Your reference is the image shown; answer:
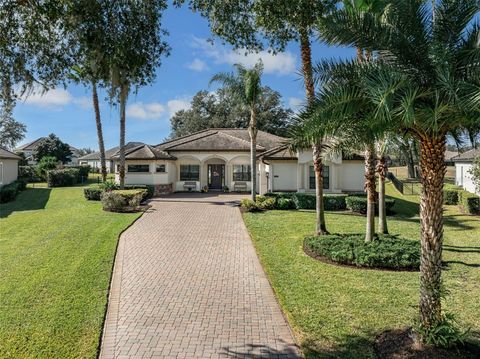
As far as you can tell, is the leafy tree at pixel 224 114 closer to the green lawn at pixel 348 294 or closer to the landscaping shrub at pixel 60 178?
the landscaping shrub at pixel 60 178

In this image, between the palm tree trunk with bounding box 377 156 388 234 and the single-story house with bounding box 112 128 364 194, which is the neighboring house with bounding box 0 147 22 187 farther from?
the palm tree trunk with bounding box 377 156 388 234

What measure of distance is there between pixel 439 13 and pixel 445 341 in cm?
583

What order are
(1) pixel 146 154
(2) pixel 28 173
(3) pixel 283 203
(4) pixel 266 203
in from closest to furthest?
(4) pixel 266 203 → (3) pixel 283 203 → (1) pixel 146 154 → (2) pixel 28 173

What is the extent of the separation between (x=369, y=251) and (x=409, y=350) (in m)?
6.00

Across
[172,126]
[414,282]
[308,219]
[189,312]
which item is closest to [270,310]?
[189,312]

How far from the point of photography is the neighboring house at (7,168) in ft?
110

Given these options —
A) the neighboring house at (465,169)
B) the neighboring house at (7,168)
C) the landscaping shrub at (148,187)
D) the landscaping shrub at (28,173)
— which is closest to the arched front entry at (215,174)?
the landscaping shrub at (148,187)

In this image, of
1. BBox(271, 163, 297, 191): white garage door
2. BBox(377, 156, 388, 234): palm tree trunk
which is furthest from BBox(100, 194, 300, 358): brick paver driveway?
BBox(271, 163, 297, 191): white garage door

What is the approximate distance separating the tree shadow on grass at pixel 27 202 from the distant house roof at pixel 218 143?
36.7ft

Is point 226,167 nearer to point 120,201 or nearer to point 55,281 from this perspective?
point 120,201

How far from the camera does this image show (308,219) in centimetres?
2109

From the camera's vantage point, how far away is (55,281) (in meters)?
10.4

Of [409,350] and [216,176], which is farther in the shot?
[216,176]

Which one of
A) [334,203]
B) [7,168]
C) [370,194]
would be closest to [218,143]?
[334,203]
